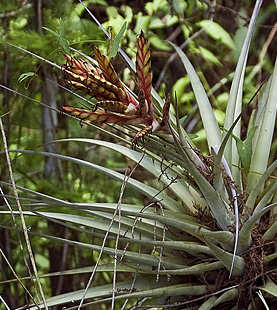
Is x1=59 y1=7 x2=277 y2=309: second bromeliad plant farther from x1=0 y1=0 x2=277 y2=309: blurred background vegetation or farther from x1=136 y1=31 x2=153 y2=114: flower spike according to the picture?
x1=0 y1=0 x2=277 y2=309: blurred background vegetation

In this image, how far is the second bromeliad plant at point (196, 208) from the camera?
0.49 metres

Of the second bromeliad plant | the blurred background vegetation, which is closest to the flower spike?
the second bromeliad plant

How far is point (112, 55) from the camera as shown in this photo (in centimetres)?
50

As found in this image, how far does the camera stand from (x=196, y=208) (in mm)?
637

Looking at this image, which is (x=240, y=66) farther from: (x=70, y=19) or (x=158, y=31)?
(x=158, y=31)

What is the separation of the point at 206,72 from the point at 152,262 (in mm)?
1144

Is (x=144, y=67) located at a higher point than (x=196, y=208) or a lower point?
higher

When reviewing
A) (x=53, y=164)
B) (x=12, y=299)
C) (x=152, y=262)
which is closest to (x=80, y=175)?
(x=53, y=164)

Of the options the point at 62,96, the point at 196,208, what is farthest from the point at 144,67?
the point at 62,96

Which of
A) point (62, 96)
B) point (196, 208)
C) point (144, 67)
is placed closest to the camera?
point (144, 67)

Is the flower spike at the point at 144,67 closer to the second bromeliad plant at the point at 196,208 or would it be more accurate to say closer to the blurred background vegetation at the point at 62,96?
the second bromeliad plant at the point at 196,208

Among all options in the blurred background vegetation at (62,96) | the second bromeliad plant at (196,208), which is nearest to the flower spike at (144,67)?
the second bromeliad plant at (196,208)

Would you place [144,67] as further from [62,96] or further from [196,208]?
[62,96]

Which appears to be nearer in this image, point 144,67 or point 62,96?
point 144,67
